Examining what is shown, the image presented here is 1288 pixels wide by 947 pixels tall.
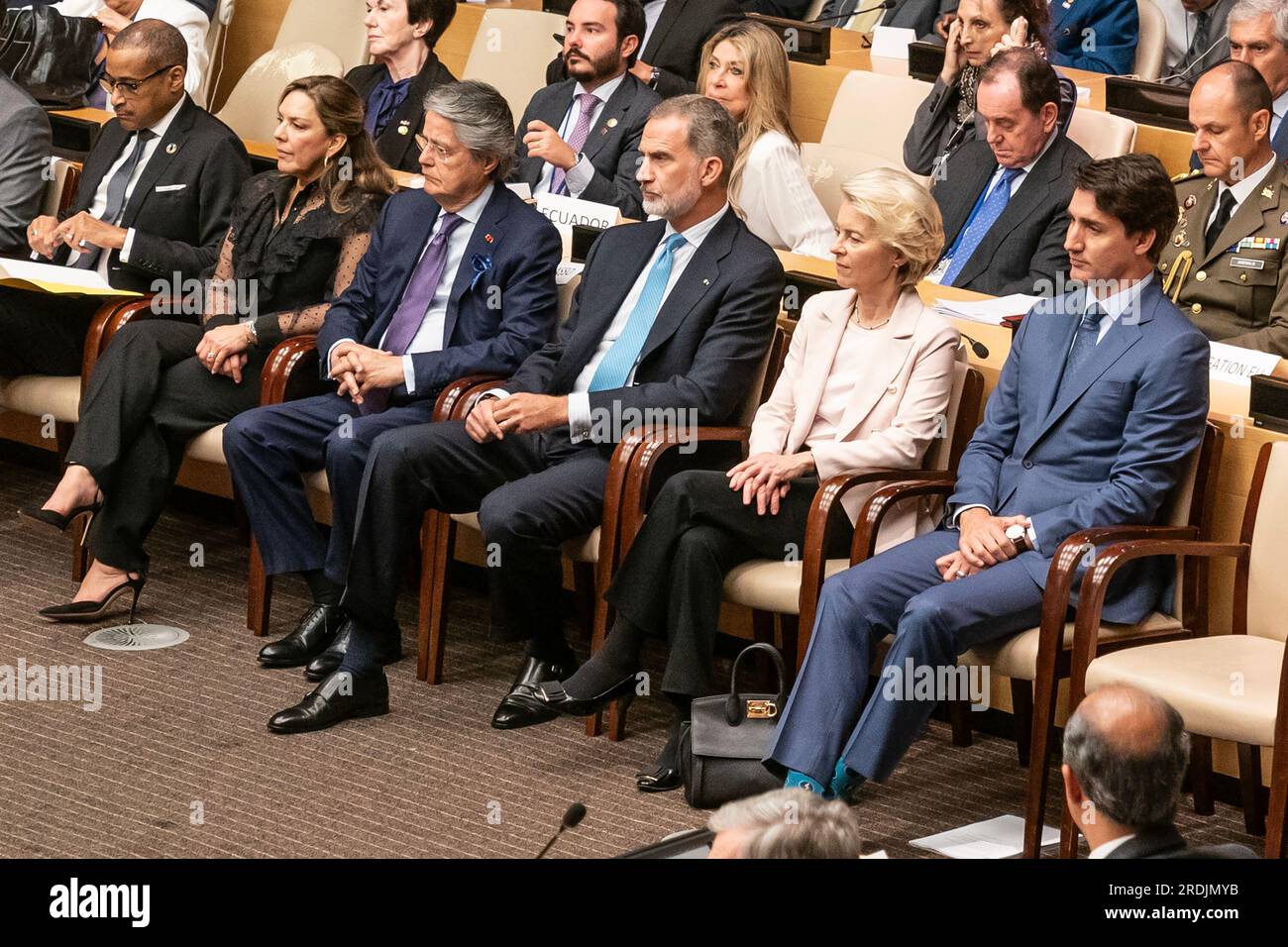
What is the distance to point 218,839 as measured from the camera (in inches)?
126

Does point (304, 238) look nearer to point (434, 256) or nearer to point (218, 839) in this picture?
point (434, 256)

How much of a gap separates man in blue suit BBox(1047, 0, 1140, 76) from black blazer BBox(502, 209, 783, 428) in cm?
219

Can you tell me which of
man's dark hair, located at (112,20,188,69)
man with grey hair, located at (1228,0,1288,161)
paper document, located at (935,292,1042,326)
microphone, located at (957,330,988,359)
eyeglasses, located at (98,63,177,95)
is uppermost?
man with grey hair, located at (1228,0,1288,161)

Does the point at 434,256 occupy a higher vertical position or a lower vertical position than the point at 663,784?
higher

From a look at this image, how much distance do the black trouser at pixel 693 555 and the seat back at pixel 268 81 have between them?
9.14 feet

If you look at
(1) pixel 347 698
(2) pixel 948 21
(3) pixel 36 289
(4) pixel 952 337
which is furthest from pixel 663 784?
(2) pixel 948 21

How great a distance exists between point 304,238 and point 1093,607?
217 centimetres

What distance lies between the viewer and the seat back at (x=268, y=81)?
19.2 feet

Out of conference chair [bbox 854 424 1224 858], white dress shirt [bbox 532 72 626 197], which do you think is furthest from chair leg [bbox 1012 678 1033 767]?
white dress shirt [bbox 532 72 626 197]

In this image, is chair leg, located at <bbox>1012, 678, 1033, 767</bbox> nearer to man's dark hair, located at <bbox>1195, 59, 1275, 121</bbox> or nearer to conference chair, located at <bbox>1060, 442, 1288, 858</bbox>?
conference chair, located at <bbox>1060, 442, 1288, 858</bbox>

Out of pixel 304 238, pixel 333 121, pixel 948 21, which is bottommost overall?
pixel 304 238

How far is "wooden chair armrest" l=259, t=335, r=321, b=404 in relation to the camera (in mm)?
4277

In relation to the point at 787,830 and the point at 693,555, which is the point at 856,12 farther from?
the point at 787,830

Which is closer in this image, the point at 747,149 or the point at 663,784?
the point at 663,784
